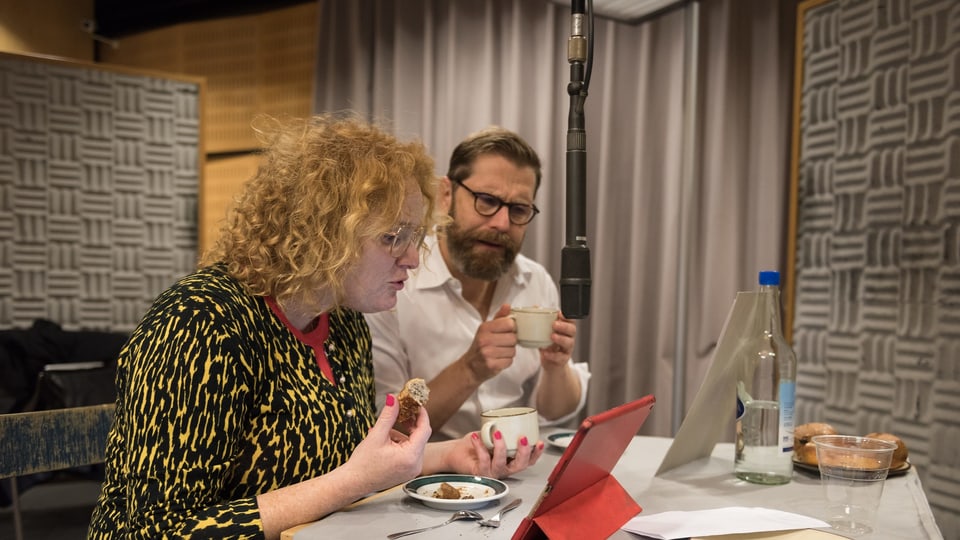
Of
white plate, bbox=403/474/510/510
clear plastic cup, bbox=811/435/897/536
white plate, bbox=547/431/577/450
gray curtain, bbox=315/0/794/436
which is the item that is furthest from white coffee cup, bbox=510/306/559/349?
gray curtain, bbox=315/0/794/436

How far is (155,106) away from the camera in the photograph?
4.60 meters

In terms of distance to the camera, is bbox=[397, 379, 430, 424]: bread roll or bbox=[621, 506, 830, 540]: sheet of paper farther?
bbox=[397, 379, 430, 424]: bread roll

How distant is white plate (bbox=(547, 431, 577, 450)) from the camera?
1829 millimetres

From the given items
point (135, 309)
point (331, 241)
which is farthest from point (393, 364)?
point (135, 309)

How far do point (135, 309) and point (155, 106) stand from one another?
123 cm

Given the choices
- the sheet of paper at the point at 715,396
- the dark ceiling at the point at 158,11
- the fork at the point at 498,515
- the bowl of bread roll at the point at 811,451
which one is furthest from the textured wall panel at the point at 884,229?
the dark ceiling at the point at 158,11

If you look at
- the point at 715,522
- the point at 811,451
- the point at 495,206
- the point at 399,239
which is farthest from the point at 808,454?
the point at 495,206

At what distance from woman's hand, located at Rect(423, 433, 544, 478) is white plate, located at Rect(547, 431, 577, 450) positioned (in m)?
0.25

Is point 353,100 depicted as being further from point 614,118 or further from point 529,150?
point 529,150

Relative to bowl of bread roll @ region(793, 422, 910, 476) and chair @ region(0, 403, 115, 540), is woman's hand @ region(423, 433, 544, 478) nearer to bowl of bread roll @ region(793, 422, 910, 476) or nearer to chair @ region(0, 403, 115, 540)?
bowl of bread roll @ region(793, 422, 910, 476)

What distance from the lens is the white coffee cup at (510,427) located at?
4.94 feet

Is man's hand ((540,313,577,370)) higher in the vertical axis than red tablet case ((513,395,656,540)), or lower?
higher

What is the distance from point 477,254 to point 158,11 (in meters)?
4.39

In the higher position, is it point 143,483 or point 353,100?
point 353,100
